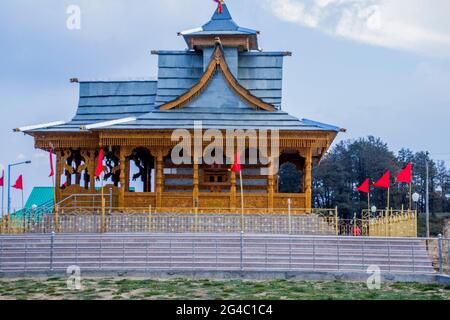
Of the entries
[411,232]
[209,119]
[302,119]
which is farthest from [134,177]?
[411,232]

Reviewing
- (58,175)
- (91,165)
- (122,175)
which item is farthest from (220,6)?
(58,175)

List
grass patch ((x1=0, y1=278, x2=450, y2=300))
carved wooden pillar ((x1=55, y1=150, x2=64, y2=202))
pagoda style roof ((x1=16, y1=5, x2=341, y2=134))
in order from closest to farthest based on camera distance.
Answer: grass patch ((x1=0, y1=278, x2=450, y2=300))
pagoda style roof ((x1=16, y1=5, x2=341, y2=134))
carved wooden pillar ((x1=55, y1=150, x2=64, y2=202))

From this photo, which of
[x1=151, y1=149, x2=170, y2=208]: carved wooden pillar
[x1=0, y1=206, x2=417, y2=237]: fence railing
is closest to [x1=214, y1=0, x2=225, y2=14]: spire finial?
[x1=151, y1=149, x2=170, y2=208]: carved wooden pillar

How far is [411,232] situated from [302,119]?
21.9 feet

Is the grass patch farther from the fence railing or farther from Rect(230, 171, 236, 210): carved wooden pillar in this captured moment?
Rect(230, 171, 236, 210): carved wooden pillar

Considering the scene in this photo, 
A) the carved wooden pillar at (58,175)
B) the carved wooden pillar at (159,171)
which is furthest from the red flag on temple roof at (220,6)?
the carved wooden pillar at (58,175)

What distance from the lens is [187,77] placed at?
104 ft

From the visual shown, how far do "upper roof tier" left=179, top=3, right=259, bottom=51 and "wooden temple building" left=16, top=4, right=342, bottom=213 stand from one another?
0.05 m

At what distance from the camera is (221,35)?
31.3 metres

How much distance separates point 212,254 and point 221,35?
14.8 m

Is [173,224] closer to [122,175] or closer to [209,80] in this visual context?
[122,175]

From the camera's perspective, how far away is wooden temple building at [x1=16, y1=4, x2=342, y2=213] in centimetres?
2692
